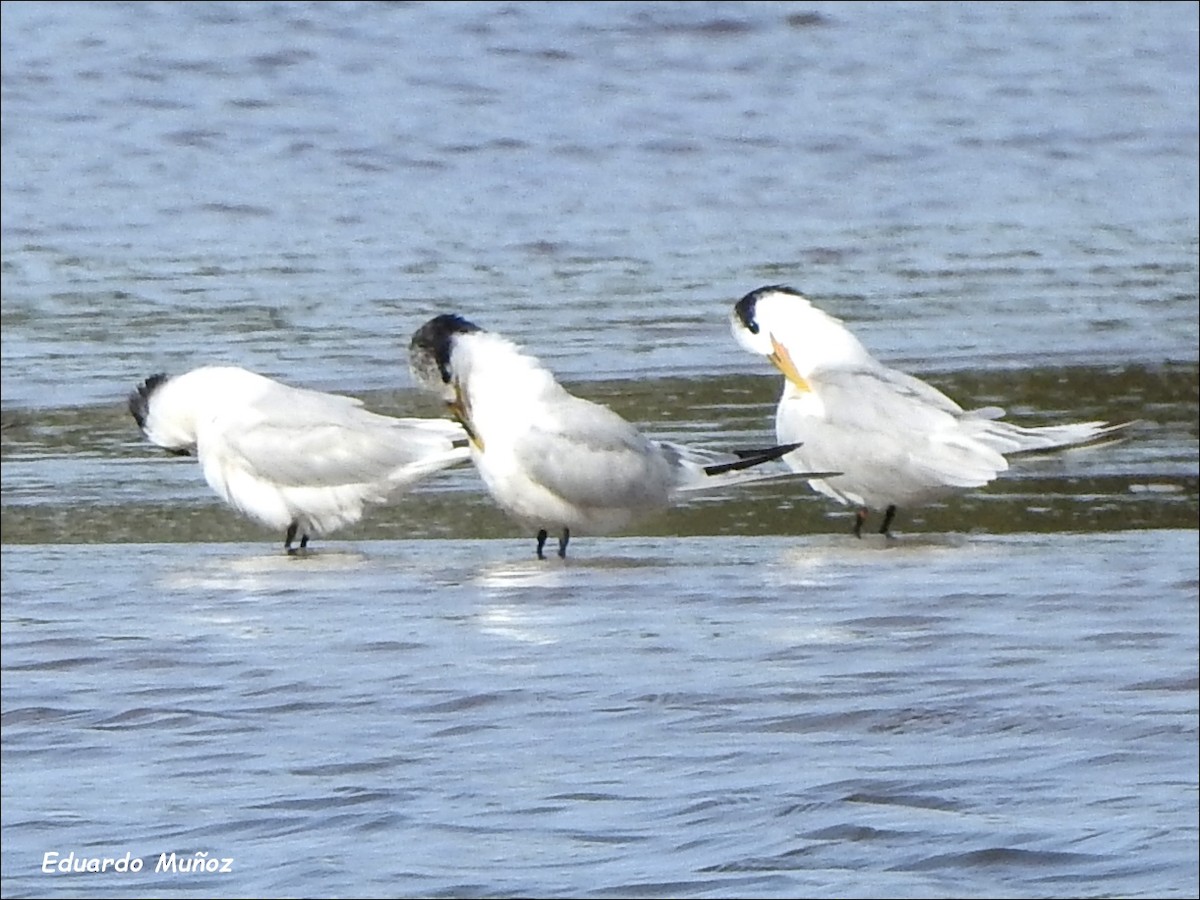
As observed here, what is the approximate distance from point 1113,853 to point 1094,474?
→ 3620 mm

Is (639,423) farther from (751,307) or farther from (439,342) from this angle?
(439,342)

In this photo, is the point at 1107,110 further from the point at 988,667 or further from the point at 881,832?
the point at 881,832

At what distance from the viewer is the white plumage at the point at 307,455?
24.8ft

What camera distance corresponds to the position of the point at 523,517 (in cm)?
730

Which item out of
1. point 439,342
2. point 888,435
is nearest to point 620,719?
point 888,435

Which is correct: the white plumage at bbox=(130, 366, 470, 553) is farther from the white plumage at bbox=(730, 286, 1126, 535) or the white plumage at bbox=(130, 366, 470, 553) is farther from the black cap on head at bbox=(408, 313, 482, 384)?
the white plumage at bbox=(730, 286, 1126, 535)

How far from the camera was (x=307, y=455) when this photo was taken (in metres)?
7.57

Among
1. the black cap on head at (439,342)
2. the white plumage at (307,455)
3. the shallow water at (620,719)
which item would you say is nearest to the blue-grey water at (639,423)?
the shallow water at (620,719)

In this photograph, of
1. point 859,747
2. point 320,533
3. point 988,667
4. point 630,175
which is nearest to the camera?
point 859,747

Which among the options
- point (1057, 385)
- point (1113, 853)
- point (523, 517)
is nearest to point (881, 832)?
point (1113, 853)

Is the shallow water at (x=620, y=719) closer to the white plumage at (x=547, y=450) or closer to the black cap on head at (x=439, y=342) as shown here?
the white plumage at (x=547, y=450)

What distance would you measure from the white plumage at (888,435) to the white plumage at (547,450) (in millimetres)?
153

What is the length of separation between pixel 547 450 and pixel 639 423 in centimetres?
125

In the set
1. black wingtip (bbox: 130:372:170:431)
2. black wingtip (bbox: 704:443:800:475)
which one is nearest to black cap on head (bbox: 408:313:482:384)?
black wingtip (bbox: 704:443:800:475)
